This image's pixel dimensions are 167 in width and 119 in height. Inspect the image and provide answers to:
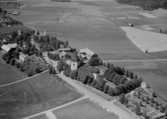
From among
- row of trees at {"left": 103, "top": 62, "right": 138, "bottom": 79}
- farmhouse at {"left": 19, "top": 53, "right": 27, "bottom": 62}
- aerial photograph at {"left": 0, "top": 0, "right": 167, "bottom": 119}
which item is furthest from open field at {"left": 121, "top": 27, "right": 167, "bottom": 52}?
farmhouse at {"left": 19, "top": 53, "right": 27, "bottom": 62}

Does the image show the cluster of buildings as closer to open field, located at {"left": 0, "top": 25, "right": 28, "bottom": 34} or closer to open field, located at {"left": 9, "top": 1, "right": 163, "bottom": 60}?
open field, located at {"left": 9, "top": 1, "right": 163, "bottom": 60}

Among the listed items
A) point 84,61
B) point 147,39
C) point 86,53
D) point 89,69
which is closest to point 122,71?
point 89,69

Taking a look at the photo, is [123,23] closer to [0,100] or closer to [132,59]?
[132,59]

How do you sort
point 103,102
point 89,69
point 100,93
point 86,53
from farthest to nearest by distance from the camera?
point 86,53, point 89,69, point 100,93, point 103,102

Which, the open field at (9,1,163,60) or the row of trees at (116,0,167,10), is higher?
the row of trees at (116,0,167,10)

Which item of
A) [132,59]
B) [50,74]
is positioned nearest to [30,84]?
[50,74]

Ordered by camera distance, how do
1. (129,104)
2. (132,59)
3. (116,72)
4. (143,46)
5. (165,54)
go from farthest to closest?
(143,46), (165,54), (132,59), (116,72), (129,104)

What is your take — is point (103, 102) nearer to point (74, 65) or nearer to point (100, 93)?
point (100, 93)
